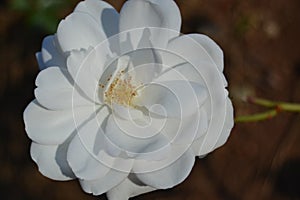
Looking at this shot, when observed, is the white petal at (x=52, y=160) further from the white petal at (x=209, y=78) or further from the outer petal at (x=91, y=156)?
the white petal at (x=209, y=78)

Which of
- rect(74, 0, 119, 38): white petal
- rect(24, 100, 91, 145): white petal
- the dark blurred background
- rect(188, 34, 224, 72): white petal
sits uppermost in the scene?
rect(74, 0, 119, 38): white petal

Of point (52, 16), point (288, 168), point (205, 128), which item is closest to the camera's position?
point (205, 128)

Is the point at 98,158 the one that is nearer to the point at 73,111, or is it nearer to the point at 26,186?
the point at 73,111

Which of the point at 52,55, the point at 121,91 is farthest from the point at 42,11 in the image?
the point at 121,91

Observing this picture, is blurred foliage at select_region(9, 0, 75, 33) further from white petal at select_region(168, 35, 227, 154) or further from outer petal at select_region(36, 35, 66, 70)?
white petal at select_region(168, 35, 227, 154)

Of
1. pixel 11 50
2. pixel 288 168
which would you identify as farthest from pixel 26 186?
pixel 288 168

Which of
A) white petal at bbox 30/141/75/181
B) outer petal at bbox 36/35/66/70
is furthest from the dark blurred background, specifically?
white petal at bbox 30/141/75/181
